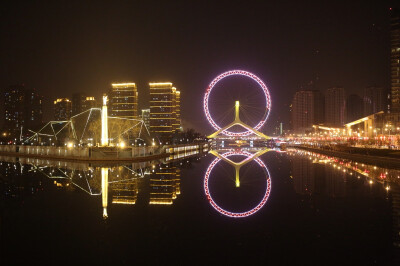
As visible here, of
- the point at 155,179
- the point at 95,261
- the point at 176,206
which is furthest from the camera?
the point at 155,179

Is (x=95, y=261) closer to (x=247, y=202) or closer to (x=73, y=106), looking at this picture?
(x=247, y=202)

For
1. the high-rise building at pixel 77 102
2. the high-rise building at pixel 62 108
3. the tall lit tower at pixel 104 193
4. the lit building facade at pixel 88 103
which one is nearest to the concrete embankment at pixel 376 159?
the tall lit tower at pixel 104 193

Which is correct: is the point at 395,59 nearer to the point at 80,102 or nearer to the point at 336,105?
the point at 336,105

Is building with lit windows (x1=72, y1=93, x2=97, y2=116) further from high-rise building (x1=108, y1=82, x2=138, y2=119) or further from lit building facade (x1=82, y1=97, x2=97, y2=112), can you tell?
high-rise building (x1=108, y1=82, x2=138, y2=119)

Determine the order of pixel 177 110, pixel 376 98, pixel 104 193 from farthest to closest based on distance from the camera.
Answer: pixel 177 110
pixel 376 98
pixel 104 193

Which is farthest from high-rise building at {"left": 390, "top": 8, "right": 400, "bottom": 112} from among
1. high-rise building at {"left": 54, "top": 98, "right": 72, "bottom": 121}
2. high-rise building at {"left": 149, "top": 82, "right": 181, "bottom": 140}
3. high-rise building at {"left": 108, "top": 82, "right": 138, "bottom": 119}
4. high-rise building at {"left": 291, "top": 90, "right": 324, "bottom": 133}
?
high-rise building at {"left": 54, "top": 98, "right": 72, "bottom": 121}

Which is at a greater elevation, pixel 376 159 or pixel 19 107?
pixel 19 107

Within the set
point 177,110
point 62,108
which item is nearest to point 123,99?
point 177,110

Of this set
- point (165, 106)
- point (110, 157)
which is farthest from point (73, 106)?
point (110, 157)
